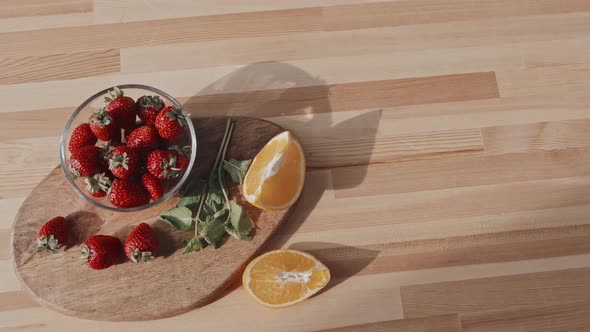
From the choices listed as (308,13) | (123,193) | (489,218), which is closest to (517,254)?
(489,218)

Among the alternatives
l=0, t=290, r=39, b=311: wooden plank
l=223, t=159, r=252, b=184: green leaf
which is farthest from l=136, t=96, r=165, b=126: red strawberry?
l=0, t=290, r=39, b=311: wooden plank

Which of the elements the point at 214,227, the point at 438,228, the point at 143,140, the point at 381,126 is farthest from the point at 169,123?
the point at 438,228

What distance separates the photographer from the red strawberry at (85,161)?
1.25 m

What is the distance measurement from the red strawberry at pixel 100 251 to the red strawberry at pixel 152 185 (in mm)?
165

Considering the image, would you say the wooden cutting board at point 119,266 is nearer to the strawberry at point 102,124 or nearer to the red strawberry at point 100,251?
the red strawberry at point 100,251

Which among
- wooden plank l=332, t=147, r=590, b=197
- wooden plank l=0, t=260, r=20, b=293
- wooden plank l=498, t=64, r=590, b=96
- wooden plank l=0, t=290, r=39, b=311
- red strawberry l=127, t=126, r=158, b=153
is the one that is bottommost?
wooden plank l=0, t=290, r=39, b=311

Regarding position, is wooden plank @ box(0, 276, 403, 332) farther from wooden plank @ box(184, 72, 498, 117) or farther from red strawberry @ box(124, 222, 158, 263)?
wooden plank @ box(184, 72, 498, 117)

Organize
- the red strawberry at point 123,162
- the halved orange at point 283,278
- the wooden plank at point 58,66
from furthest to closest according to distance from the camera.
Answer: the wooden plank at point 58,66, the halved orange at point 283,278, the red strawberry at point 123,162

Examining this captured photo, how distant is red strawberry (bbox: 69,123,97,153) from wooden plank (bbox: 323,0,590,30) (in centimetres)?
75

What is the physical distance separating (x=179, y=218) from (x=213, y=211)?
0.09m

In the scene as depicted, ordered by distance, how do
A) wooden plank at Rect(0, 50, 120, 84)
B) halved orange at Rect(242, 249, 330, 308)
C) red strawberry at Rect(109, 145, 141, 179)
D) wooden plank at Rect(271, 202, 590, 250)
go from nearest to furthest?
red strawberry at Rect(109, 145, 141, 179) → halved orange at Rect(242, 249, 330, 308) → wooden plank at Rect(271, 202, 590, 250) → wooden plank at Rect(0, 50, 120, 84)

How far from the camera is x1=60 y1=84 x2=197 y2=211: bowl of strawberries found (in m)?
1.26

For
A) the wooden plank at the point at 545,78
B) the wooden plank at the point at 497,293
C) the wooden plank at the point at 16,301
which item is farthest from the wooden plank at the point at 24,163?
the wooden plank at the point at 545,78

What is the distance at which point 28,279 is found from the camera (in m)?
1.34
